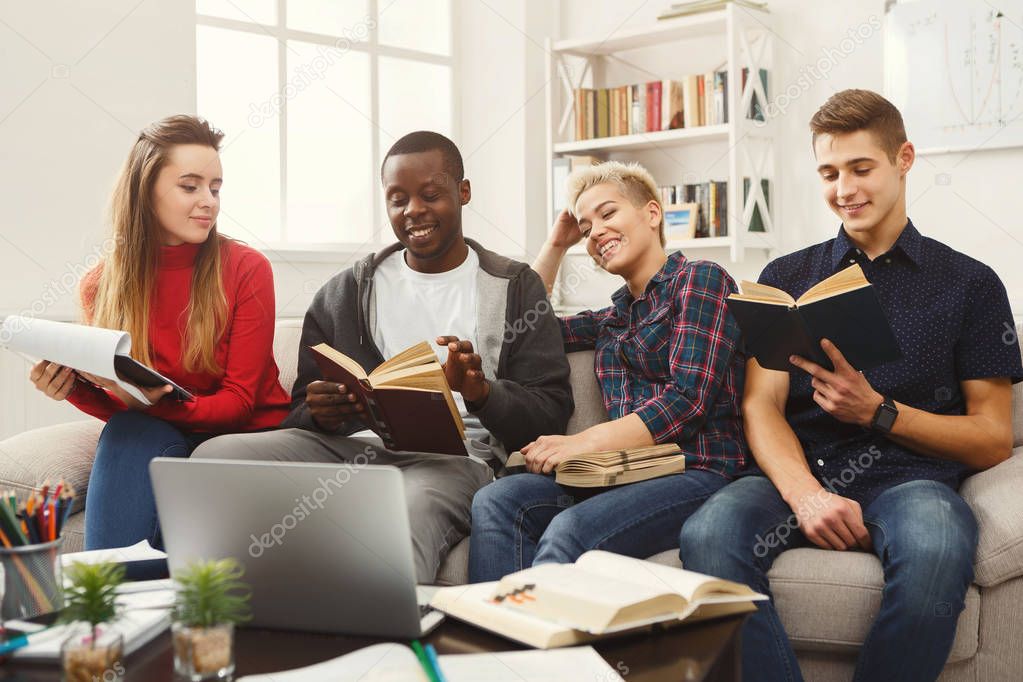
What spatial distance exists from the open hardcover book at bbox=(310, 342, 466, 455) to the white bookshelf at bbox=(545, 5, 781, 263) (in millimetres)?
2153

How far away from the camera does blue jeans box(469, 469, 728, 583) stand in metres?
1.67

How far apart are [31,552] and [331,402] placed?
2.88ft

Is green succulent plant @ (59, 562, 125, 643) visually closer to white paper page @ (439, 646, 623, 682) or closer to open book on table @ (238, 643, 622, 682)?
open book on table @ (238, 643, 622, 682)

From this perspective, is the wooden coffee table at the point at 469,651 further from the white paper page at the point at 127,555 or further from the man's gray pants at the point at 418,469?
the man's gray pants at the point at 418,469

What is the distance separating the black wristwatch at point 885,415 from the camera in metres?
1.72

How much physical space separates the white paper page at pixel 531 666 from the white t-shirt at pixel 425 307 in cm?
110

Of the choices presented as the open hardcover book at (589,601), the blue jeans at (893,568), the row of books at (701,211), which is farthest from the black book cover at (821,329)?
the row of books at (701,211)

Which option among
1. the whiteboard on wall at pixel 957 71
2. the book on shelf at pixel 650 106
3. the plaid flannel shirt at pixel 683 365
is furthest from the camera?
the book on shelf at pixel 650 106

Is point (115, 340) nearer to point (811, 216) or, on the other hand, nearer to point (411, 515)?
point (411, 515)

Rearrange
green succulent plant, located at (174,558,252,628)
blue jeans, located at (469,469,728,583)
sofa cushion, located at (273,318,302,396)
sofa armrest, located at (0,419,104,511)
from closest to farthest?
green succulent plant, located at (174,558,252,628) < blue jeans, located at (469,469,728,583) < sofa armrest, located at (0,419,104,511) < sofa cushion, located at (273,318,302,396)

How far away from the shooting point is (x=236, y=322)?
84.3 inches

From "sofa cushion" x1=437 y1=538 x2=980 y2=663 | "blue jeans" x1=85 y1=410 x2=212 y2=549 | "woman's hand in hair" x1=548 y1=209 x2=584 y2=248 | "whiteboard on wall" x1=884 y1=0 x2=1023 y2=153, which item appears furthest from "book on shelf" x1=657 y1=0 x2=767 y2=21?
"blue jeans" x1=85 y1=410 x2=212 y2=549

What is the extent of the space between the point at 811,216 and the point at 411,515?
247 centimetres

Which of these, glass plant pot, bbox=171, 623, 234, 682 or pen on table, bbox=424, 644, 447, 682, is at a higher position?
glass plant pot, bbox=171, 623, 234, 682
